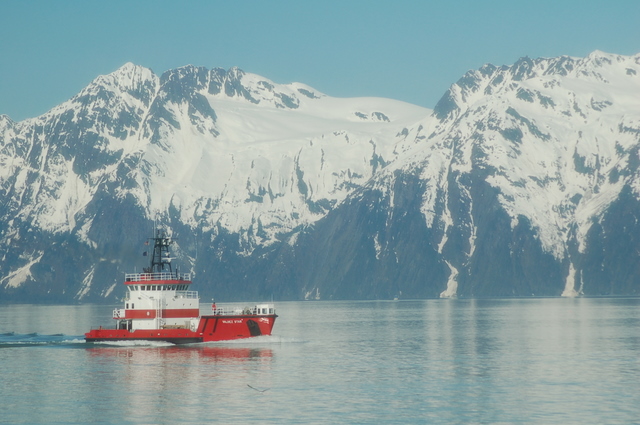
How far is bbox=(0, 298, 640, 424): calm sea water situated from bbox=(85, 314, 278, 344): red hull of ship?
119cm

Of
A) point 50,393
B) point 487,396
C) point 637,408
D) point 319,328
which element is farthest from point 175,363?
point 319,328

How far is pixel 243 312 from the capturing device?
132 metres

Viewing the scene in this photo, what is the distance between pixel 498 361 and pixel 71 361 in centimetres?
4662

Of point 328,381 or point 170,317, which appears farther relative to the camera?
point 170,317

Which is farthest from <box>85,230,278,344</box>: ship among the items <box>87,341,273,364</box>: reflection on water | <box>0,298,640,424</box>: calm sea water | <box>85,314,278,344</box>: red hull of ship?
<box>87,341,273,364</box>: reflection on water

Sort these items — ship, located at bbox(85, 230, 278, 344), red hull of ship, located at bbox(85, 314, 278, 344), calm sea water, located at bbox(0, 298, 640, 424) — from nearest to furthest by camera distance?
calm sea water, located at bbox(0, 298, 640, 424), red hull of ship, located at bbox(85, 314, 278, 344), ship, located at bbox(85, 230, 278, 344)

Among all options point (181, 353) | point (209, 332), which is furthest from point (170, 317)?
point (181, 353)

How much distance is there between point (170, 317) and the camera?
5148 inches

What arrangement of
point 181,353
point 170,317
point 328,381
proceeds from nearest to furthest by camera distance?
point 328,381, point 181,353, point 170,317

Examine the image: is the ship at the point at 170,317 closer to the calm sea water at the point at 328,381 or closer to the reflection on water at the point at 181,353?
the calm sea water at the point at 328,381

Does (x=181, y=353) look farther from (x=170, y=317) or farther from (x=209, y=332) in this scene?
(x=170, y=317)

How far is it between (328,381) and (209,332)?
38.0 metres

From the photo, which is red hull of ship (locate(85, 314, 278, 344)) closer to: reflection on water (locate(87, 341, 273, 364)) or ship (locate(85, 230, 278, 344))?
ship (locate(85, 230, 278, 344))

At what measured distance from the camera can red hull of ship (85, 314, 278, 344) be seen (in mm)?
128250
